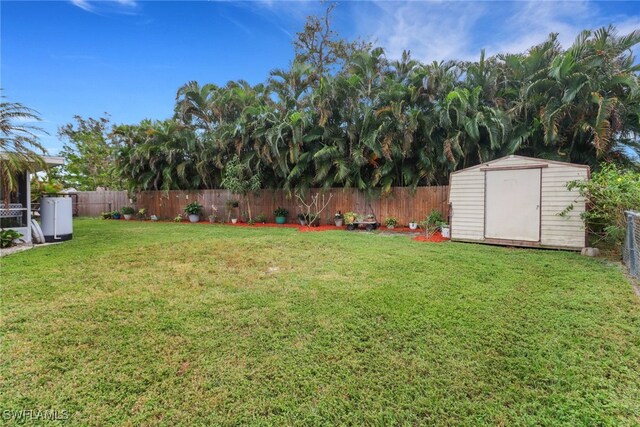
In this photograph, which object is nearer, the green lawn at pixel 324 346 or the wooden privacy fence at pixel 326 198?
the green lawn at pixel 324 346

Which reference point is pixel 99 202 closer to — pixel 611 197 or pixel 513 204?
pixel 513 204

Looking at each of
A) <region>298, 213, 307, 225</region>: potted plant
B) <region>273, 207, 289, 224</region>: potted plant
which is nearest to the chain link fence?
<region>298, 213, 307, 225</region>: potted plant

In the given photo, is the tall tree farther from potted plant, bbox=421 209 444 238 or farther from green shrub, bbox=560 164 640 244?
green shrub, bbox=560 164 640 244

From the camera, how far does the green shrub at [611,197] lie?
5.12 meters

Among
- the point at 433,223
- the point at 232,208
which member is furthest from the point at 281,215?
the point at 433,223

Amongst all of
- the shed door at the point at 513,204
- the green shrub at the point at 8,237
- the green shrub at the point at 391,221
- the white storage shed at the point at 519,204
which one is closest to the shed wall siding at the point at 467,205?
the white storage shed at the point at 519,204

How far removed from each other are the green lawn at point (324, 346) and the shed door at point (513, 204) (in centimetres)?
208

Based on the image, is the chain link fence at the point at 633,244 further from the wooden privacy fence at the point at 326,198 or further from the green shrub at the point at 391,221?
Answer: the green shrub at the point at 391,221

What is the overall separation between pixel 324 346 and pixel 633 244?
16.8 feet

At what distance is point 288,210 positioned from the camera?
13.2 meters

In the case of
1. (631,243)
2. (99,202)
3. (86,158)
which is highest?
(86,158)

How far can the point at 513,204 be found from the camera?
708 cm

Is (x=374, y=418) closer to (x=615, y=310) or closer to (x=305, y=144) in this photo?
(x=615, y=310)

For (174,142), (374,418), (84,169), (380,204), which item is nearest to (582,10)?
(380,204)
